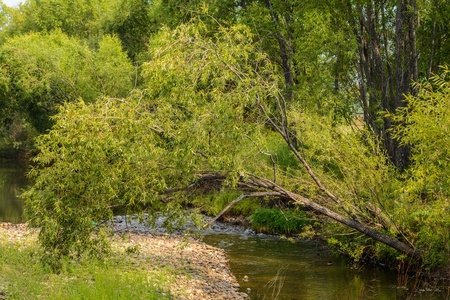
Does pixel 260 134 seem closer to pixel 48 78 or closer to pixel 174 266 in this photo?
pixel 174 266

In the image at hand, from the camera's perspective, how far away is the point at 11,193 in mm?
27000

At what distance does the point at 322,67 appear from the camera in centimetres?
1619

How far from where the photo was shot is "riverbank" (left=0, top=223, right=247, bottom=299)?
8812 mm

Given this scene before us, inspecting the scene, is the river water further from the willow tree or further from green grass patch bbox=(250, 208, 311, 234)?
the willow tree

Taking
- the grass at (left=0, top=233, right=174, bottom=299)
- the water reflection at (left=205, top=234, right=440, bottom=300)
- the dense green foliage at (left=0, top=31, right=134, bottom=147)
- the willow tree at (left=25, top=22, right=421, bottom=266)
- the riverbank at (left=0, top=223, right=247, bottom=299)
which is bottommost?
the water reflection at (left=205, top=234, right=440, bottom=300)

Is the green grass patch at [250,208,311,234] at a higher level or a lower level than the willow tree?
lower

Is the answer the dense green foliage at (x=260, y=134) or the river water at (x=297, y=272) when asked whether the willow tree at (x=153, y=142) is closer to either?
the dense green foliage at (x=260, y=134)

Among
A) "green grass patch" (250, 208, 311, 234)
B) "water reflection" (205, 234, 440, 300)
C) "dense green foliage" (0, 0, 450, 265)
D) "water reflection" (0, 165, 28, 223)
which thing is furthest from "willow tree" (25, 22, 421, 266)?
"water reflection" (0, 165, 28, 223)

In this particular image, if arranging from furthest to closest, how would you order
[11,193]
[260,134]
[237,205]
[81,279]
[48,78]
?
1. [48,78]
2. [11,193]
3. [237,205]
4. [260,134]
5. [81,279]

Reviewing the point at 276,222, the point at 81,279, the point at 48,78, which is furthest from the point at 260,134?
the point at 48,78

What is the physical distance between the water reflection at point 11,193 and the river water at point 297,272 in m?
10.2

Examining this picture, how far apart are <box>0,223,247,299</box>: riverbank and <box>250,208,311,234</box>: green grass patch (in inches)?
110

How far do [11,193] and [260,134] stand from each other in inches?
909

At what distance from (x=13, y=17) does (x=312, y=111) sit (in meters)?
57.5
